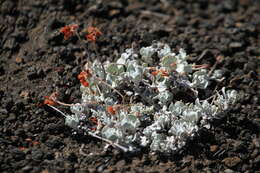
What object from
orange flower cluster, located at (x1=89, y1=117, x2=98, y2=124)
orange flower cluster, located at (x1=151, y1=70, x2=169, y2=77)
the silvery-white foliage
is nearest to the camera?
orange flower cluster, located at (x1=89, y1=117, x2=98, y2=124)

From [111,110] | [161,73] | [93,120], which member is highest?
[161,73]

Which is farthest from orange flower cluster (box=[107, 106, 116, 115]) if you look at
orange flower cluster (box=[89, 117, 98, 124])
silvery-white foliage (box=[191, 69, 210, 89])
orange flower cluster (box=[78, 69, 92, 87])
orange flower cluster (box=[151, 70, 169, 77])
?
silvery-white foliage (box=[191, 69, 210, 89])

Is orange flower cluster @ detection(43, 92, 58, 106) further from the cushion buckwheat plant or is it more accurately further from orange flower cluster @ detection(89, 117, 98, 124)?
orange flower cluster @ detection(89, 117, 98, 124)

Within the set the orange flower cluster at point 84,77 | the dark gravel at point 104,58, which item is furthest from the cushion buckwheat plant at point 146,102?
the dark gravel at point 104,58

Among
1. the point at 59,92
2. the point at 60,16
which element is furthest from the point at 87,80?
the point at 60,16

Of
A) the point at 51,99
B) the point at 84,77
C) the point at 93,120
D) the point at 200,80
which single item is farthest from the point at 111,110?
the point at 200,80

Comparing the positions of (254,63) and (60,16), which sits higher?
(60,16)

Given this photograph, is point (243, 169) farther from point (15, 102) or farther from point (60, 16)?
point (60, 16)

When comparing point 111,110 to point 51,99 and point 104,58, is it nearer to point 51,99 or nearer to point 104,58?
point 51,99

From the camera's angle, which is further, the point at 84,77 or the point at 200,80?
the point at 200,80
